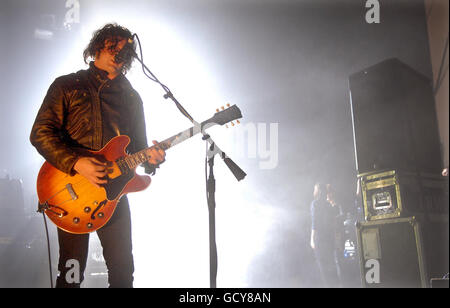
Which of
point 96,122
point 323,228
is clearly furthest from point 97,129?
point 323,228

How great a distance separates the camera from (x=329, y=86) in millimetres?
4441

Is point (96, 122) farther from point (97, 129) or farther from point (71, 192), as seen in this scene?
point (71, 192)

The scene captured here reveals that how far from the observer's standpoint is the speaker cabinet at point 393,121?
2.88 metres

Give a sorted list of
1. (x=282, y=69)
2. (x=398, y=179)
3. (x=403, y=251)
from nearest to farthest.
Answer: (x=403, y=251)
(x=398, y=179)
(x=282, y=69)

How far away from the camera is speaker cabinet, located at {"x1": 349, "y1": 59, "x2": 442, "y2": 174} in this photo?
2875 mm

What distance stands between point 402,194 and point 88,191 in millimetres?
2167

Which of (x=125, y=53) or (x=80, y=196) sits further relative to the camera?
(x=125, y=53)

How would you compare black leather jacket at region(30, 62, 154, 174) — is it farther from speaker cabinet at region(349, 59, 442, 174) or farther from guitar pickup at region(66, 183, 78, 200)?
speaker cabinet at region(349, 59, 442, 174)

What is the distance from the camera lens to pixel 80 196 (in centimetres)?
172

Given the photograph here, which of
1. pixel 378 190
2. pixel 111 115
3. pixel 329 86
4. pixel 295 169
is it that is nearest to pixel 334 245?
pixel 295 169

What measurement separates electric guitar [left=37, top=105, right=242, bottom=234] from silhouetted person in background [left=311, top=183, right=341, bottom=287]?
278 cm

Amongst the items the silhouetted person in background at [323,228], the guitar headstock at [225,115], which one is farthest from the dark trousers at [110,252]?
the silhouetted person in background at [323,228]
